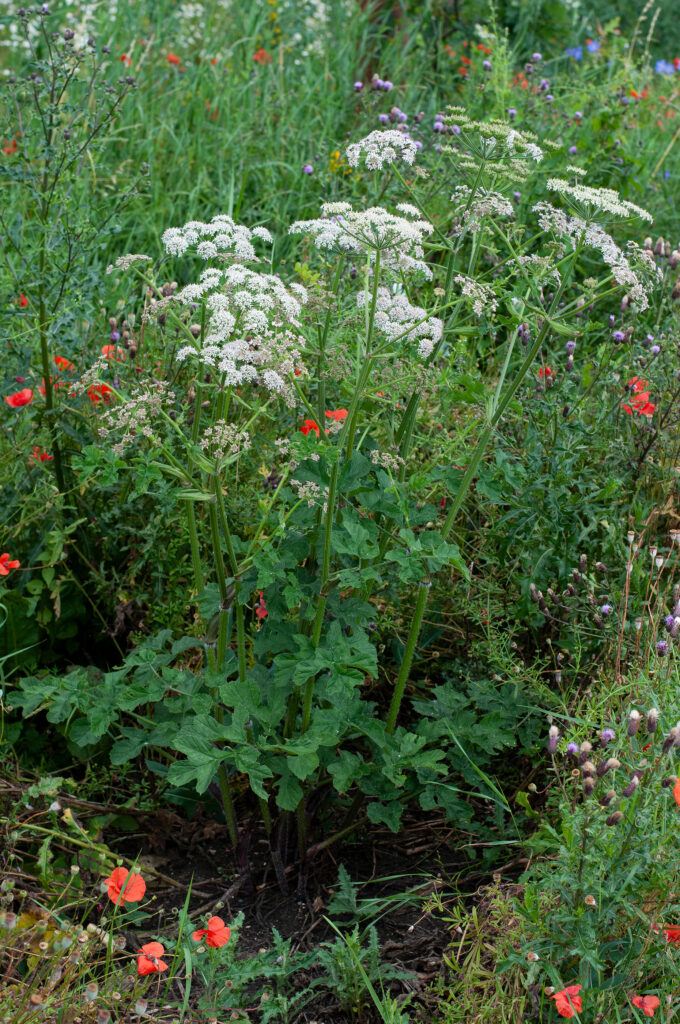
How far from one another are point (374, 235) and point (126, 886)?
57.6 inches

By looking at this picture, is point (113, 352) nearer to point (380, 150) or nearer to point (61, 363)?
point (61, 363)

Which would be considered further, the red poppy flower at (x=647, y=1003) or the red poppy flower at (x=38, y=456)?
the red poppy flower at (x=38, y=456)

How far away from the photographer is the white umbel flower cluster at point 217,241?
195 centimetres

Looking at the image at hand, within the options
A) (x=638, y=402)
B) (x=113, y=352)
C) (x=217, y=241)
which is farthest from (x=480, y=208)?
(x=113, y=352)

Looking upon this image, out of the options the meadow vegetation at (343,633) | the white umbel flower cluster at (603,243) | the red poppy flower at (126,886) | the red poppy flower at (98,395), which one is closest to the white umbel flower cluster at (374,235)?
the meadow vegetation at (343,633)

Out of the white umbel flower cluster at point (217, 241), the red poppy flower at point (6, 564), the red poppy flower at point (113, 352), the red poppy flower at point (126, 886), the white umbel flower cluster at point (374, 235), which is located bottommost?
the red poppy flower at point (126, 886)

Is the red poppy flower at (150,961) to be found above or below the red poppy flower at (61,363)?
below

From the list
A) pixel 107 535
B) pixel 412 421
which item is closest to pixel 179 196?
pixel 107 535

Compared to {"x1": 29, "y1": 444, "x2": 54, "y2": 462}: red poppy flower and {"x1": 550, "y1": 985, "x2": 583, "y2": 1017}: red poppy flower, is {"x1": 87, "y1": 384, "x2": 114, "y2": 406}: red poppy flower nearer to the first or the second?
{"x1": 29, "y1": 444, "x2": 54, "y2": 462}: red poppy flower

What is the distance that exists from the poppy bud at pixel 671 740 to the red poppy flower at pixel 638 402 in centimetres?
147

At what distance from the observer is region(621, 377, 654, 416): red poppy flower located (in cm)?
299

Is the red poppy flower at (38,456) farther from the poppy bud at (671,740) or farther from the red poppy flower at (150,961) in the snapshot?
the poppy bud at (671,740)

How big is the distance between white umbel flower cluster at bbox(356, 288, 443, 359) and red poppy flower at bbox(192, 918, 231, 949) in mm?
1282

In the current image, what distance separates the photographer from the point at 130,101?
16.5 feet
